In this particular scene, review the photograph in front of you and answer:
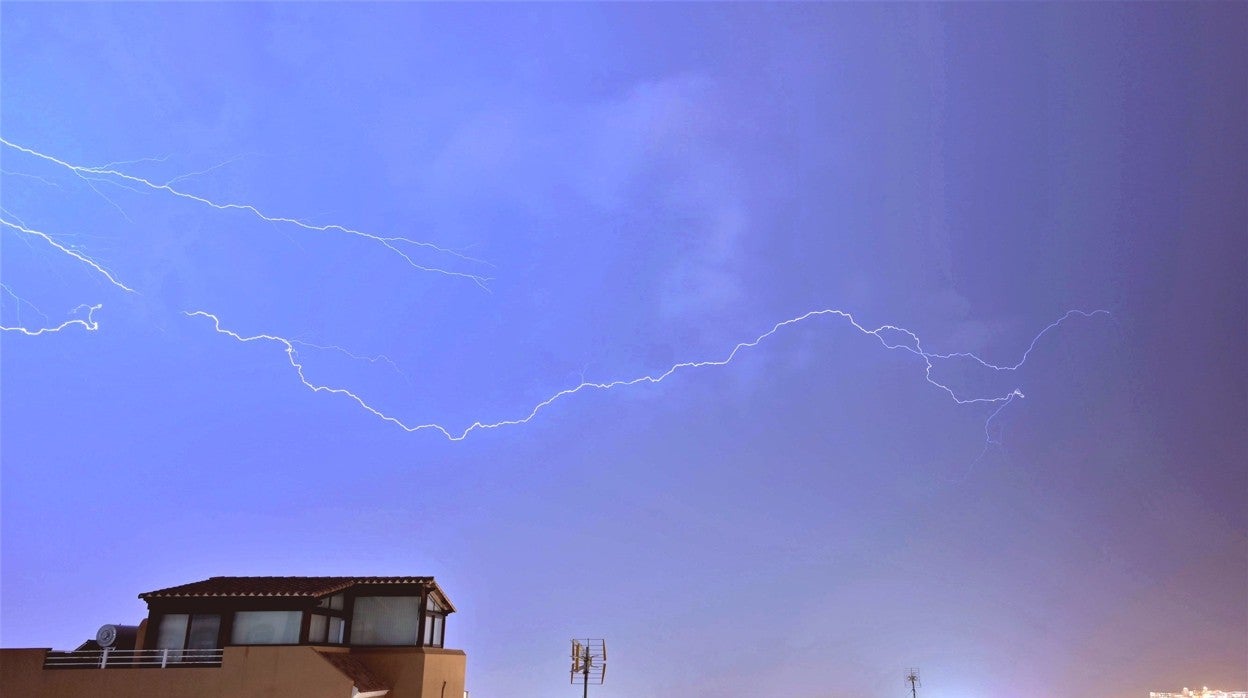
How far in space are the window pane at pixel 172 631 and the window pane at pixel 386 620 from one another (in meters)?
3.70

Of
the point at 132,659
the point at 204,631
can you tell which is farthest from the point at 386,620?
the point at 132,659

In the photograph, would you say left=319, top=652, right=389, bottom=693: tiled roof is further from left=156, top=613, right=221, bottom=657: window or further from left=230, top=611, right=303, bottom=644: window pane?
left=156, top=613, right=221, bottom=657: window

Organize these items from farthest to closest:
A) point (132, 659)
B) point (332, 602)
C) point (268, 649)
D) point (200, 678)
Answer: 1. point (332, 602)
2. point (132, 659)
3. point (268, 649)
4. point (200, 678)

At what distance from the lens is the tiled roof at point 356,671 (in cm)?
1750

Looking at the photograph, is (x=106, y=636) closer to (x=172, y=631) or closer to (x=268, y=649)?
(x=172, y=631)

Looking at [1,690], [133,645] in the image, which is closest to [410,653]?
[133,645]

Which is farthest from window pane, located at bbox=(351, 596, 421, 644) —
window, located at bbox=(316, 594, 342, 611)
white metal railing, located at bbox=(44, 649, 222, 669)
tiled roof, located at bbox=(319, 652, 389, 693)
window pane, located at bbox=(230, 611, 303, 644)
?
white metal railing, located at bbox=(44, 649, 222, 669)

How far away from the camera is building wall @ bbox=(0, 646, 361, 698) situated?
53.5 ft

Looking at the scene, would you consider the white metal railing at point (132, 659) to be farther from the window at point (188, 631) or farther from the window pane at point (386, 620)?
the window pane at point (386, 620)

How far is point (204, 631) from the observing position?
1975cm

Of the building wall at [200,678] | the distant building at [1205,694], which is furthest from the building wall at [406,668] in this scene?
the distant building at [1205,694]

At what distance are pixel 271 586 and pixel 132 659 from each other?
10.1ft

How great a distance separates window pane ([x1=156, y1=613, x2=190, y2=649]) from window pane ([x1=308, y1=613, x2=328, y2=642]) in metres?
2.73

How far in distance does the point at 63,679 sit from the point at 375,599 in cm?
687
